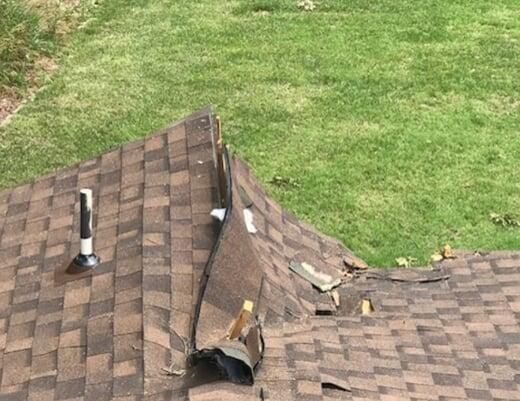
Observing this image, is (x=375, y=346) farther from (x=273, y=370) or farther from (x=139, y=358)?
(x=139, y=358)

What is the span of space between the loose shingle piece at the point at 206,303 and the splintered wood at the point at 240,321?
0.04 ft

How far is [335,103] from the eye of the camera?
47.3ft

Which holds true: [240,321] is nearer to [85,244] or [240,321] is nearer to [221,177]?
[85,244]

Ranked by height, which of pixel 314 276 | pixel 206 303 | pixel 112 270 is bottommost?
pixel 314 276

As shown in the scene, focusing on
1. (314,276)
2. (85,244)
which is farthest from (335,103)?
(85,244)

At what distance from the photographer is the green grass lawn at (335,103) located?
11.6 m

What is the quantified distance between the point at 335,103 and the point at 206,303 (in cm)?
993

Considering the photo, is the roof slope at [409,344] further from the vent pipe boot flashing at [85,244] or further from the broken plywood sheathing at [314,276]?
the vent pipe boot flashing at [85,244]

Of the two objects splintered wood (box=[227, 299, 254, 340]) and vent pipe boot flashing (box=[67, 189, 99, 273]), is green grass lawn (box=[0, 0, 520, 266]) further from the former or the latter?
splintered wood (box=[227, 299, 254, 340])

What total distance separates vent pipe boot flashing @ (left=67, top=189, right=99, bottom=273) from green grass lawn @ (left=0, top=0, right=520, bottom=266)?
5.34 metres

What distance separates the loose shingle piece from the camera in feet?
15.0

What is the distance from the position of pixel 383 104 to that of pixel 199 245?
938 cm

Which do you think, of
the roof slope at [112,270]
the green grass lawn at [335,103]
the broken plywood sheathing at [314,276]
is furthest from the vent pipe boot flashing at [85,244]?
the green grass lawn at [335,103]

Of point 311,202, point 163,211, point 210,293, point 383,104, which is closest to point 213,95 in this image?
point 383,104
